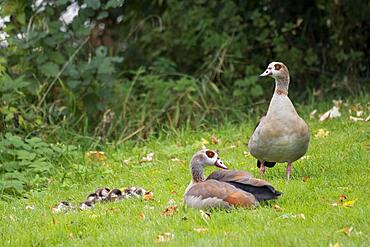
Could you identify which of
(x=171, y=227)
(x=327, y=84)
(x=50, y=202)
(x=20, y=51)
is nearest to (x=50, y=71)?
(x=20, y=51)

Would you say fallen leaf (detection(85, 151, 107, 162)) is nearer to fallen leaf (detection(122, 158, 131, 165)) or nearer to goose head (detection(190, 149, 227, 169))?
fallen leaf (detection(122, 158, 131, 165))

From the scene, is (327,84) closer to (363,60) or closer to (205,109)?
(363,60)

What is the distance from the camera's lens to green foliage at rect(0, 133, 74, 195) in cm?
939

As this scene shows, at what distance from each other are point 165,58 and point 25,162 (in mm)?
6905

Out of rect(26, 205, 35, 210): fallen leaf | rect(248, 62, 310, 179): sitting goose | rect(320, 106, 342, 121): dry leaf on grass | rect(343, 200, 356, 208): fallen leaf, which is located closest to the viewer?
rect(343, 200, 356, 208): fallen leaf

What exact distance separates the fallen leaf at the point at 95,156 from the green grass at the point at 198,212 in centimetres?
12

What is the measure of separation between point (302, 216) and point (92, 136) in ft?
23.0

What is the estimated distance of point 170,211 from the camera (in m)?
6.76

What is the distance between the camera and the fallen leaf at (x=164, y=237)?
5.87m

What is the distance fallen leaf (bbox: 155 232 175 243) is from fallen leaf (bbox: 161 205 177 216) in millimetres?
680

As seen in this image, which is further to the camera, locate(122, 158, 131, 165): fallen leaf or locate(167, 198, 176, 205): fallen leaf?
locate(122, 158, 131, 165): fallen leaf

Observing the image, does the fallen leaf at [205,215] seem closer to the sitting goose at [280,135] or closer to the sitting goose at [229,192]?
the sitting goose at [229,192]

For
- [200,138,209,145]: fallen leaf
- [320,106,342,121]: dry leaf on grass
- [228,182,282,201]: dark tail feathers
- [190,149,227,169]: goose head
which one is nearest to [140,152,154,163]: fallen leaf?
[200,138,209,145]: fallen leaf

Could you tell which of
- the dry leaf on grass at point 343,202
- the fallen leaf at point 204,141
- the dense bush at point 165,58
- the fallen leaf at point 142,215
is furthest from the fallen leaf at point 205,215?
the dense bush at point 165,58
